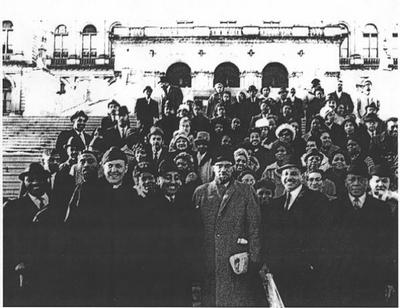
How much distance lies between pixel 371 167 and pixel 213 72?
1.52 metres

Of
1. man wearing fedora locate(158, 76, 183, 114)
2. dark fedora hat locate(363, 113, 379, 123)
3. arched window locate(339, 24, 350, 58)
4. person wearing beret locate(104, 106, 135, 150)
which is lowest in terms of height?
person wearing beret locate(104, 106, 135, 150)

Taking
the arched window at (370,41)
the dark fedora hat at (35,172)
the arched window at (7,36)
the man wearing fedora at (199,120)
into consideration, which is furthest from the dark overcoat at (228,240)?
the arched window at (7,36)

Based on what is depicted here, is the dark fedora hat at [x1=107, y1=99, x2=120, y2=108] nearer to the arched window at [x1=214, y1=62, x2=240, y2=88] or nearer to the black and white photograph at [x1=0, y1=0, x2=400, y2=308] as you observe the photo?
the black and white photograph at [x1=0, y1=0, x2=400, y2=308]

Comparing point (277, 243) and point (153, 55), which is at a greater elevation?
point (153, 55)

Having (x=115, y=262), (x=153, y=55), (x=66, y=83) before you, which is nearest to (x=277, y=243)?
(x=115, y=262)

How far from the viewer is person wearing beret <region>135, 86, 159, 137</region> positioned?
527cm

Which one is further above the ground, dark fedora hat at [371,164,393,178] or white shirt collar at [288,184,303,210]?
dark fedora hat at [371,164,393,178]

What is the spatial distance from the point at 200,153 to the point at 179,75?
70 centimetres

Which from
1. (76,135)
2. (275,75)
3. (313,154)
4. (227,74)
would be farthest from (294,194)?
(76,135)

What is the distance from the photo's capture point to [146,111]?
5281 mm

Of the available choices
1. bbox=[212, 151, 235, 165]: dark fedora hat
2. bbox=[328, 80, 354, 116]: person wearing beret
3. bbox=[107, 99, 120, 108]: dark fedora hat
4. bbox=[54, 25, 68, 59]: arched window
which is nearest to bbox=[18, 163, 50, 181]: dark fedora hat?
bbox=[107, 99, 120, 108]: dark fedora hat

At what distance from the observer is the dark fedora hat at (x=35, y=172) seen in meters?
5.17

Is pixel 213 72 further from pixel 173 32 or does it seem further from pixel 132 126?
pixel 132 126

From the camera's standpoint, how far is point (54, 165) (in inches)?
204
